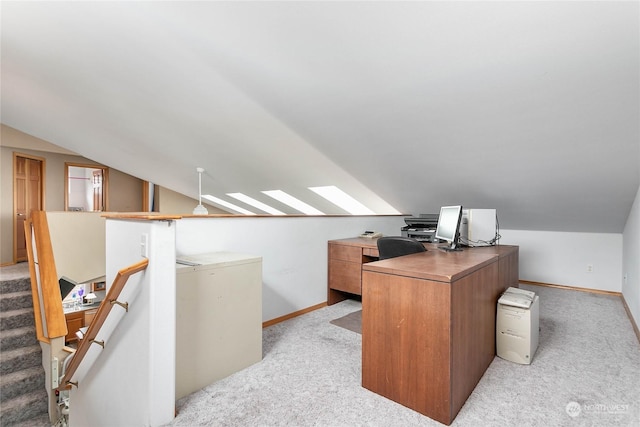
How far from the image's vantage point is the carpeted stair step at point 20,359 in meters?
3.15

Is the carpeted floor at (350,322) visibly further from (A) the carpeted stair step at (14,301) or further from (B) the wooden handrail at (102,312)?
(A) the carpeted stair step at (14,301)

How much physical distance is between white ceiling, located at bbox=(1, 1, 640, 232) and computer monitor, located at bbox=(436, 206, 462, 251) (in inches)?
24.3

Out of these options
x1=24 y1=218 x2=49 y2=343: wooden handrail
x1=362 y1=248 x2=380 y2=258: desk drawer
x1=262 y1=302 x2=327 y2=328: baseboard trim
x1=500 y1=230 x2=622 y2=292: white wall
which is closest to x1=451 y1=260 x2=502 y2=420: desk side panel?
x1=362 y1=248 x2=380 y2=258: desk drawer

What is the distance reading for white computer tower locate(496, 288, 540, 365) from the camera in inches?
85.4

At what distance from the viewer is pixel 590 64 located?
172 centimetres

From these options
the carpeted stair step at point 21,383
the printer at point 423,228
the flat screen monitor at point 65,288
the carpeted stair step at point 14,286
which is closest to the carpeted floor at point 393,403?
the printer at point 423,228

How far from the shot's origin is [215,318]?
1.98 m

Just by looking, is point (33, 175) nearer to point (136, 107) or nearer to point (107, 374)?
point (136, 107)

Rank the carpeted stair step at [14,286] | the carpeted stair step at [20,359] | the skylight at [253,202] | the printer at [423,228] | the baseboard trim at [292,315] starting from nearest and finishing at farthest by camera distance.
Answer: the baseboard trim at [292,315]
the carpeted stair step at [20,359]
the printer at [423,228]
the carpeted stair step at [14,286]
the skylight at [253,202]

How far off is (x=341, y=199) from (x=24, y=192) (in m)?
5.61

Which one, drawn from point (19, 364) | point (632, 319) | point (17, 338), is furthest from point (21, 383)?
point (632, 319)

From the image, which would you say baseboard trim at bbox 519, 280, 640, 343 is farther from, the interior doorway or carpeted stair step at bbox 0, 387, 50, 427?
the interior doorway

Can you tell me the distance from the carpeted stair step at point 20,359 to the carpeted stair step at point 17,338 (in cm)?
5

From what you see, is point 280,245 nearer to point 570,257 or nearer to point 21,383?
point 21,383
